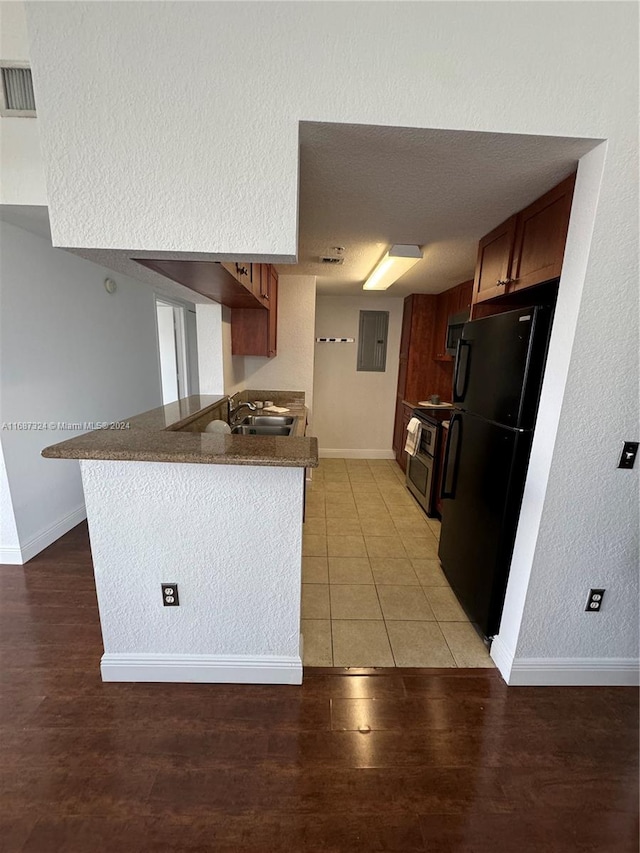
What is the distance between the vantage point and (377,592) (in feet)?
7.22

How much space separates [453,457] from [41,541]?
9.73 ft

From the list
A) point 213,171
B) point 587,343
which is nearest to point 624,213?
point 587,343

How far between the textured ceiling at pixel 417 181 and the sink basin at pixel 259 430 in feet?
4.41

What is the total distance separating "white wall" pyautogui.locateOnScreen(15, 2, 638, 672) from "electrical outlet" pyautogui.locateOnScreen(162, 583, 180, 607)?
52.5 inches

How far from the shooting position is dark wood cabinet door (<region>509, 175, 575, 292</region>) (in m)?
1.40

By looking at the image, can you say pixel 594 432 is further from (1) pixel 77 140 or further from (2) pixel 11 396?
(2) pixel 11 396

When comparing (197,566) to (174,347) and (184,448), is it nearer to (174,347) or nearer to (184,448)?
(184,448)

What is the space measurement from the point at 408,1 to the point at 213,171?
758 millimetres

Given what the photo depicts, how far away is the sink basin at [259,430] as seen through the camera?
2607 millimetres

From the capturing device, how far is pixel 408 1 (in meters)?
1.03

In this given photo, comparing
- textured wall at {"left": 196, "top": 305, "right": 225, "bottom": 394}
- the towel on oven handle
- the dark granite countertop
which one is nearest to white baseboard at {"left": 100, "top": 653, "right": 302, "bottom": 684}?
the dark granite countertop

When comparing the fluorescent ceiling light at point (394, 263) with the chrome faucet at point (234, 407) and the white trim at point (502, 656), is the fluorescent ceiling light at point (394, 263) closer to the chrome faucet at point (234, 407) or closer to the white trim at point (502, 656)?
the chrome faucet at point (234, 407)

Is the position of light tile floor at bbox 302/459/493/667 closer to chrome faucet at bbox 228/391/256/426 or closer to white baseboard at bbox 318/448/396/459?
chrome faucet at bbox 228/391/256/426

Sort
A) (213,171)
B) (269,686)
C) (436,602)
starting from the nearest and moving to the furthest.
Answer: (213,171), (269,686), (436,602)
